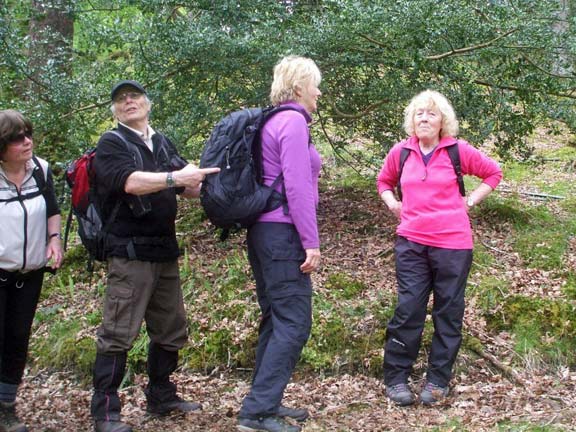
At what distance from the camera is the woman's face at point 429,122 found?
16.4 ft

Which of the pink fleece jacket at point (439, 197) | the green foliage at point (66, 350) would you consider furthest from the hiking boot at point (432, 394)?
the green foliage at point (66, 350)

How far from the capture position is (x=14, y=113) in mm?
4445

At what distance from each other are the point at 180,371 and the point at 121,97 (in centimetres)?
252

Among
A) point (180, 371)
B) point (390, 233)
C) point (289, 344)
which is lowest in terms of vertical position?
point (180, 371)

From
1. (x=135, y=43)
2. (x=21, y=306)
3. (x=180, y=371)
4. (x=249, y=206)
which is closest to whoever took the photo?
(x=249, y=206)

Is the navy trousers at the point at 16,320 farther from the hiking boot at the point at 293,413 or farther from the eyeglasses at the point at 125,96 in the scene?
the hiking boot at the point at 293,413

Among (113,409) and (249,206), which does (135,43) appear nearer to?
(249,206)

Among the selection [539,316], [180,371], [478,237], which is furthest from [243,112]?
[478,237]

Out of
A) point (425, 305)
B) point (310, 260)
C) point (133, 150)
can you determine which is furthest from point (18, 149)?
point (425, 305)

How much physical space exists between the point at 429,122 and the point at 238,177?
1536 mm

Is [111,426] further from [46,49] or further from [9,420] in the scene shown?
[46,49]

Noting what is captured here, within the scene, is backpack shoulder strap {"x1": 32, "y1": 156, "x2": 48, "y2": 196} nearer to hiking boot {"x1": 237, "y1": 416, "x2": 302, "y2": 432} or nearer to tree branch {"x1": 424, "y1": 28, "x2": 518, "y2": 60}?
hiking boot {"x1": 237, "y1": 416, "x2": 302, "y2": 432}

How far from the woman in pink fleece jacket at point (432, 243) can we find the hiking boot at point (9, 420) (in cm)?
255

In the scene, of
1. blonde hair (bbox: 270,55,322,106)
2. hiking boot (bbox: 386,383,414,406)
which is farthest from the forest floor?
blonde hair (bbox: 270,55,322,106)
